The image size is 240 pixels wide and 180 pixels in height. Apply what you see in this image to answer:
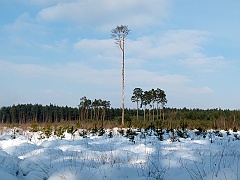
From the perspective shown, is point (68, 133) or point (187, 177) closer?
point (187, 177)

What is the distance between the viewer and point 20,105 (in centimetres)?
5994

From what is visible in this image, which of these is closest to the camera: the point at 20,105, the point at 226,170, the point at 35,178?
the point at 226,170

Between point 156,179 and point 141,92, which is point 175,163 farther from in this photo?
point 141,92

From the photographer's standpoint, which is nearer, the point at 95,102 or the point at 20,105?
the point at 95,102

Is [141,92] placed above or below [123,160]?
above

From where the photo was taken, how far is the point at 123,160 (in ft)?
16.2

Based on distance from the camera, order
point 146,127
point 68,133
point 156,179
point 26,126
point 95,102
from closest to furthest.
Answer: point 156,179 < point 68,133 < point 146,127 < point 26,126 < point 95,102

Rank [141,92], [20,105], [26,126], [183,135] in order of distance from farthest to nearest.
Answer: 1. [20,105]
2. [141,92]
3. [26,126]
4. [183,135]

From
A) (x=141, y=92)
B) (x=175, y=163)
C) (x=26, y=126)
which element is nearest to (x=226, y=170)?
(x=175, y=163)

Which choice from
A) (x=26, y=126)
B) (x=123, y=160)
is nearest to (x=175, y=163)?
(x=123, y=160)

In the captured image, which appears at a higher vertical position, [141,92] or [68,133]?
[141,92]

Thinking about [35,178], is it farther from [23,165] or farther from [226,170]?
[226,170]

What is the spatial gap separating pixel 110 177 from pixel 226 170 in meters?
1.45

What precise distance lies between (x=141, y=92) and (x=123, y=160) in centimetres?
3303
